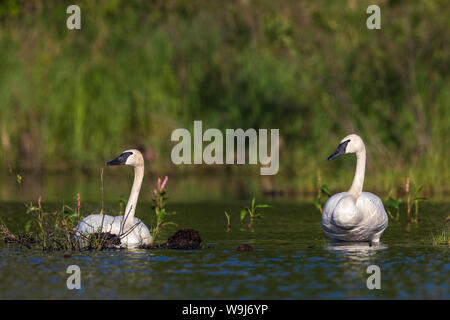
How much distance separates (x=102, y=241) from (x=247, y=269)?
2.35 m

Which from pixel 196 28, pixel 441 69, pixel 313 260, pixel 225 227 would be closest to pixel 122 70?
pixel 196 28

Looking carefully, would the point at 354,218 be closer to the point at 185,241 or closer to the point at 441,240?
the point at 441,240

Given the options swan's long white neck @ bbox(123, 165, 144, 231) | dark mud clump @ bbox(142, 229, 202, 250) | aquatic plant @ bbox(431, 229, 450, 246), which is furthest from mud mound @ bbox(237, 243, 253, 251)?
aquatic plant @ bbox(431, 229, 450, 246)

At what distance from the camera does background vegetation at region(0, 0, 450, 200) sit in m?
25.5

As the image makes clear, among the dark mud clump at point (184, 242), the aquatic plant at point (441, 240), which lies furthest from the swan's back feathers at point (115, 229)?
the aquatic plant at point (441, 240)

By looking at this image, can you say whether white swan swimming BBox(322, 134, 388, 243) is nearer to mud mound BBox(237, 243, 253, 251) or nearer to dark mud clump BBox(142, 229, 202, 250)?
mud mound BBox(237, 243, 253, 251)

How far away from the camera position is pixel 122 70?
29.5 m

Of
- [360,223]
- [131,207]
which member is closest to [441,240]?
[360,223]

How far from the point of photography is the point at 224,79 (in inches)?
1183

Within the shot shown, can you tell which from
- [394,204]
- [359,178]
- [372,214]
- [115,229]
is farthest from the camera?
[394,204]

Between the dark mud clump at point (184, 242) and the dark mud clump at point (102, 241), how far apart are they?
0.44 meters

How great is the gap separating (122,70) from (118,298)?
19272mm

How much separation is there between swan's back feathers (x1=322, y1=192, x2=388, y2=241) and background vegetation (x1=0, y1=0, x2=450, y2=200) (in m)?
8.41
